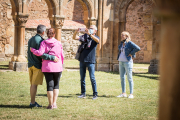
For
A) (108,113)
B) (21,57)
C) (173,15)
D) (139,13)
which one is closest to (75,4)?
(139,13)

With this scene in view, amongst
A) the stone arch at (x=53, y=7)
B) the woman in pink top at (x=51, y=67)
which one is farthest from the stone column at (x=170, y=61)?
the stone arch at (x=53, y=7)

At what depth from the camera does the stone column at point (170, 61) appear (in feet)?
4.30

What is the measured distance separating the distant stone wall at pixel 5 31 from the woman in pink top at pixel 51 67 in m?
14.1

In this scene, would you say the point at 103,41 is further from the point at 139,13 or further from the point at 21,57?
the point at 139,13

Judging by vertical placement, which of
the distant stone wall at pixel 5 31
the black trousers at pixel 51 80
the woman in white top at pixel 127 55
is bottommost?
the black trousers at pixel 51 80

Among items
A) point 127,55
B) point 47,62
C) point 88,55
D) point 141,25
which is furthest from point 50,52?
point 141,25

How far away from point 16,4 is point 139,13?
501 inches

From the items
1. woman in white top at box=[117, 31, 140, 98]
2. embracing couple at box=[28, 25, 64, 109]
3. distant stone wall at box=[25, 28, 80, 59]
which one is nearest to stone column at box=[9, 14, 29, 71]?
woman in white top at box=[117, 31, 140, 98]

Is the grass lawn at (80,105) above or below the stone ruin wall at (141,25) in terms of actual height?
below

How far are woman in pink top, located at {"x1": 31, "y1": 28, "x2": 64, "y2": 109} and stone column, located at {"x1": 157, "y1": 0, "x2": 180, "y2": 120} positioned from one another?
390 centimetres

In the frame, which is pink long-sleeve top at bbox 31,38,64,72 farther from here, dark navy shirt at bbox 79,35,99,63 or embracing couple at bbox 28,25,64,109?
dark navy shirt at bbox 79,35,99,63

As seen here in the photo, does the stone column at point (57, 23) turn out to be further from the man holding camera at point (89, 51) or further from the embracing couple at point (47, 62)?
the embracing couple at point (47, 62)

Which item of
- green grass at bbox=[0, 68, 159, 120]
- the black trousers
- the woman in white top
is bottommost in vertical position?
green grass at bbox=[0, 68, 159, 120]

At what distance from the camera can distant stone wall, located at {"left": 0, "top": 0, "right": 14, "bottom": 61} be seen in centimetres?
1859
